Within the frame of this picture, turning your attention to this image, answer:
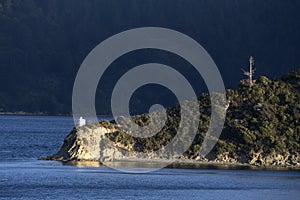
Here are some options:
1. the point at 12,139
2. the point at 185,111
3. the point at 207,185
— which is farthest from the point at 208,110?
the point at 12,139

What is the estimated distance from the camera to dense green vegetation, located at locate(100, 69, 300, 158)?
120 m

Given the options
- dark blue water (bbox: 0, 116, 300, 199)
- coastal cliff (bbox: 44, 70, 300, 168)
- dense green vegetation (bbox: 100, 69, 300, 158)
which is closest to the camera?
dark blue water (bbox: 0, 116, 300, 199)

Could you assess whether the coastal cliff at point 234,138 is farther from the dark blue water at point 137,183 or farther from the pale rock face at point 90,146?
the dark blue water at point 137,183

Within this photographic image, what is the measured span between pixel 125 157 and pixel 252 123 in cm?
1708

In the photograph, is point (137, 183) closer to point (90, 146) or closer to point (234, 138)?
point (90, 146)

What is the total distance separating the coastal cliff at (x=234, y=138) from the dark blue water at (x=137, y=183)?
5123mm

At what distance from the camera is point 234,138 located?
12156cm

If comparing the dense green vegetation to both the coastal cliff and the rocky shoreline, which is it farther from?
the rocky shoreline

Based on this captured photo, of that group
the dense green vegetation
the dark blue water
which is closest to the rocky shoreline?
the dense green vegetation

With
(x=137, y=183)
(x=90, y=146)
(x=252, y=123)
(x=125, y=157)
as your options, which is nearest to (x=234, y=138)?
(x=252, y=123)

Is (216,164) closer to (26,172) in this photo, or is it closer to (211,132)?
(211,132)

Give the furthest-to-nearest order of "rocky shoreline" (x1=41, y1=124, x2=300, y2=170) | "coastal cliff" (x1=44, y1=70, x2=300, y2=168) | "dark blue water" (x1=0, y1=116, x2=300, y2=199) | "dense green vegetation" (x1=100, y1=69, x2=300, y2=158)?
1. "dense green vegetation" (x1=100, y1=69, x2=300, y2=158)
2. "coastal cliff" (x1=44, y1=70, x2=300, y2=168)
3. "rocky shoreline" (x1=41, y1=124, x2=300, y2=170)
4. "dark blue water" (x1=0, y1=116, x2=300, y2=199)

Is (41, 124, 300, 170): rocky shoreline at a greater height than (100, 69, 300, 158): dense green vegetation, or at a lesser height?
lesser

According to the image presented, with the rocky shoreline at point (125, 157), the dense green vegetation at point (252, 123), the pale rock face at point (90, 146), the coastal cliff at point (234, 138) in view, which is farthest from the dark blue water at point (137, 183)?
the dense green vegetation at point (252, 123)
